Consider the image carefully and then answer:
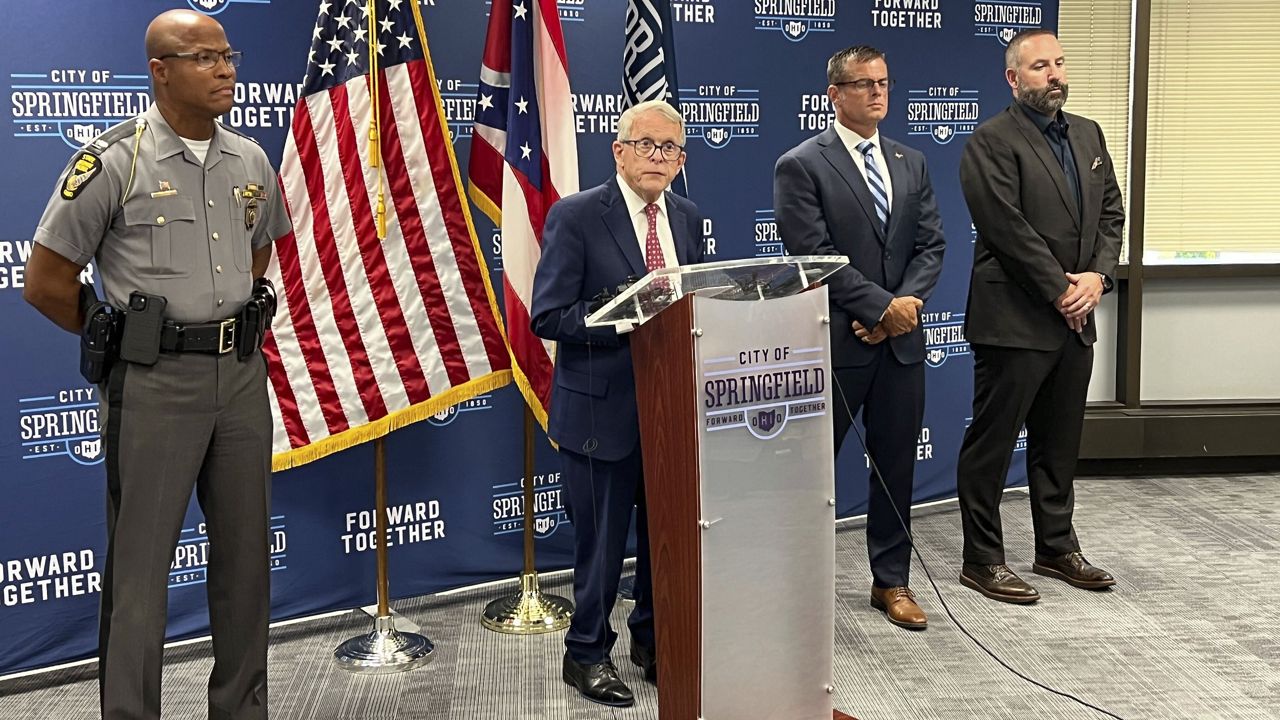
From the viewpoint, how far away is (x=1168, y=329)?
19.7 ft

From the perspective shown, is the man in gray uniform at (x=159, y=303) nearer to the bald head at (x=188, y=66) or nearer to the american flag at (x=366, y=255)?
the bald head at (x=188, y=66)

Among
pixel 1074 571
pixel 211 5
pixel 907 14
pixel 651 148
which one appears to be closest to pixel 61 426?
pixel 211 5

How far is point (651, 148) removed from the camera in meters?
3.04

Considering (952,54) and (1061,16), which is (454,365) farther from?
(1061,16)

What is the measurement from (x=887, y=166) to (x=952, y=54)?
5.28ft

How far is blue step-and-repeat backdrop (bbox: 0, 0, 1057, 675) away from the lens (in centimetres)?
351

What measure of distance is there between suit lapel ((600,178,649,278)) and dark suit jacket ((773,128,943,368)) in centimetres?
80

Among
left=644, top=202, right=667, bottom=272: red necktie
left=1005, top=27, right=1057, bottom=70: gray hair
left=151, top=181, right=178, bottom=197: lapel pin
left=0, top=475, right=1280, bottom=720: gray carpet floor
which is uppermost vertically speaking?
left=1005, top=27, right=1057, bottom=70: gray hair

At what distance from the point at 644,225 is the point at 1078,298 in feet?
5.47

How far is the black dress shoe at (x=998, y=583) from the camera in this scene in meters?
4.14

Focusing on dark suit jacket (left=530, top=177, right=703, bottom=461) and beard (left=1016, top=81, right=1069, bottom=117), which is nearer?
dark suit jacket (left=530, top=177, right=703, bottom=461)

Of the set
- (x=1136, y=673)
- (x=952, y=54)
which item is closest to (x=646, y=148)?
(x=1136, y=673)

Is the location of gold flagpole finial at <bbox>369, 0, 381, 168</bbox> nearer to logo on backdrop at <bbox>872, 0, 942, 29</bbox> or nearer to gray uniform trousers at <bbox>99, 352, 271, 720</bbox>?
gray uniform trousers at <bbox>99, 352, 271, 720</bbox>

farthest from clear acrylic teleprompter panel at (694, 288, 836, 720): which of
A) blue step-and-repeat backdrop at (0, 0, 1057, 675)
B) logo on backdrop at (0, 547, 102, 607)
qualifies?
logo on backdrop at (0, 547, 102, 607)
